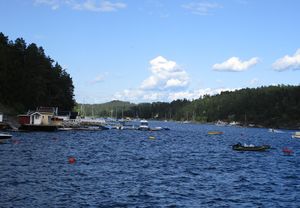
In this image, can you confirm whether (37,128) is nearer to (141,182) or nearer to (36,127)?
(36,127)

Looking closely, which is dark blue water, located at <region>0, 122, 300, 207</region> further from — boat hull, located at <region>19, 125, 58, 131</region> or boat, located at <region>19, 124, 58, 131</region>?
boat hull, located at <region>19, 125, 58, 131</region>

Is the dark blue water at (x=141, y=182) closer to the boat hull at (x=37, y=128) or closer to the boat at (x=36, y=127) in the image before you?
the boat at (x=36, y=127)

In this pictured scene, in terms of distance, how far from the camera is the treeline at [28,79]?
13800cm

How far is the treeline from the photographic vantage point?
138000mm

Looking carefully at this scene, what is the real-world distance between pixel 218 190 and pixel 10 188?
18.2 metres

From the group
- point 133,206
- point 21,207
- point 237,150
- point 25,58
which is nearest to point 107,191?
point 133,206

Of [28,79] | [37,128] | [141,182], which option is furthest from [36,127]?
[141,182]

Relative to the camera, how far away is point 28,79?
144 meters

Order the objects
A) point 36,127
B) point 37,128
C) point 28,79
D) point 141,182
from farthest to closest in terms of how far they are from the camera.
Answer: point 28,79 < point 37,128 < point 36,127 < point 141,182

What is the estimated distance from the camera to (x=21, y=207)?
32562 mm

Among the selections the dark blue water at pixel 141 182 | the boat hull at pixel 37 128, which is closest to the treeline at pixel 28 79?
the boat hull at pixel 37 128

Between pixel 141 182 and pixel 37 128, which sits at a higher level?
pixel 37 128

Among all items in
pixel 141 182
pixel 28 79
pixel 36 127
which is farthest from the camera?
pixel 28 79

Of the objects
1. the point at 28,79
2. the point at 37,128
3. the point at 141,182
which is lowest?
the point at 141,182
